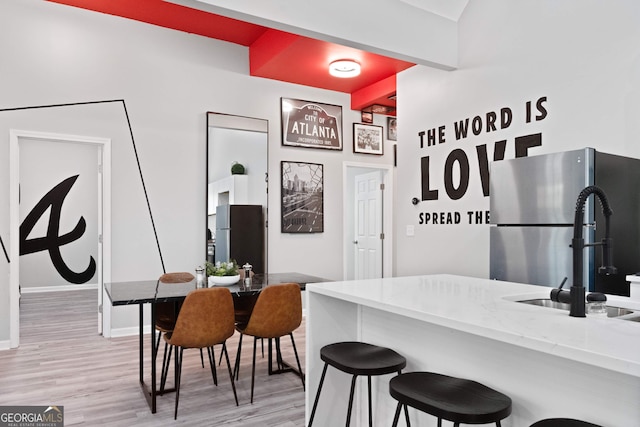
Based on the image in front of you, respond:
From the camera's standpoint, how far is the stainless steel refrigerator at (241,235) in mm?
5160

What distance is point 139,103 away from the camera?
15.9ft

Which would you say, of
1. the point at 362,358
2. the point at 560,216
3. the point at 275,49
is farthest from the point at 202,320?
the point at 275,49

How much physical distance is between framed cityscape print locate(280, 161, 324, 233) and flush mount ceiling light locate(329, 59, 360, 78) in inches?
49.1

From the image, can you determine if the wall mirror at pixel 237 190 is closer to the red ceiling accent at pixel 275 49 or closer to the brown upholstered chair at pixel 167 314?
the red ceiling accent at pixel 275 49

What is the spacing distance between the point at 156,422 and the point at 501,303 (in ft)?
7.06

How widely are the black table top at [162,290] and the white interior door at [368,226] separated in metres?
3.16

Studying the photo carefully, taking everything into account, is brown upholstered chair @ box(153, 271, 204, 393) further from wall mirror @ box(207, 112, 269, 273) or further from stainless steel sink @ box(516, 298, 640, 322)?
stainless steel sink @ box(516, 298, 640, 322)

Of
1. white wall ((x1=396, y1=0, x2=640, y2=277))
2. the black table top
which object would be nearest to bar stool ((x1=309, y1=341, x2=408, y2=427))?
the black table top

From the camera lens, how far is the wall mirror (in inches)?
203

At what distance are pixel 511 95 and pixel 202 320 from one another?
2.95m

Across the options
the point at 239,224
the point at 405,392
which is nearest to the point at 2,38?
the point at 239,224

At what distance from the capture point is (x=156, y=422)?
2.68m

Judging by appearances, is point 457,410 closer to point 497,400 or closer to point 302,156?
point 497,400

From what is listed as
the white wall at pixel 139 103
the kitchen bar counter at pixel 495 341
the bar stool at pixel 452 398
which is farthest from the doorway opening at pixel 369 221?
the bar stool at pixel 452 398
